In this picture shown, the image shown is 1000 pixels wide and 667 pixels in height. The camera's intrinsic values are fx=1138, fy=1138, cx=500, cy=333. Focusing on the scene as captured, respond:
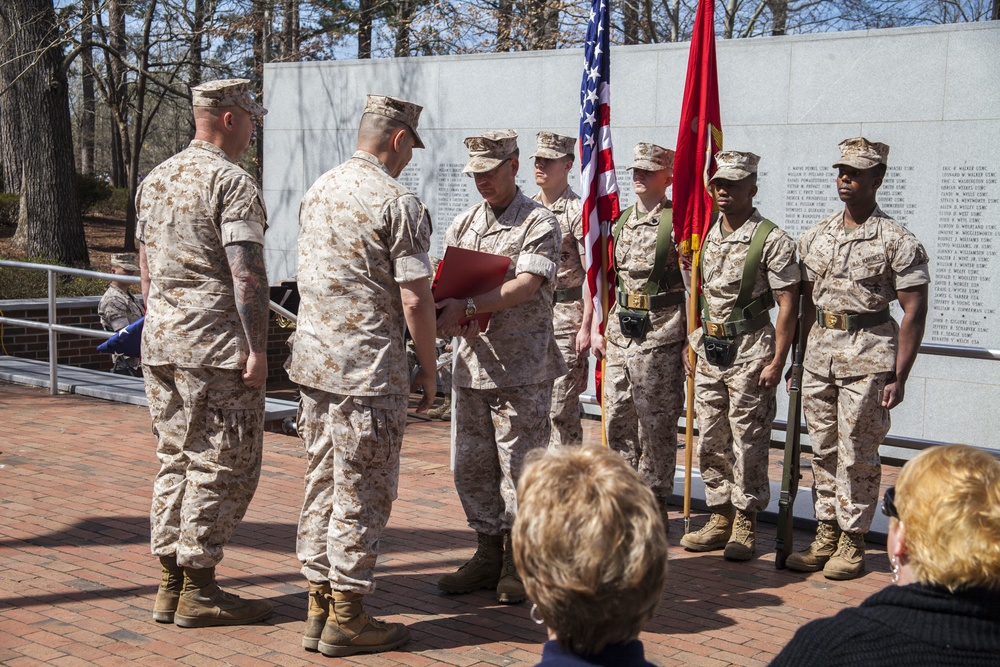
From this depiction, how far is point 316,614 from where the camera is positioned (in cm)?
453

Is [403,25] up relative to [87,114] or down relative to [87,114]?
up

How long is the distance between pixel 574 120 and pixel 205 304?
21.0ft

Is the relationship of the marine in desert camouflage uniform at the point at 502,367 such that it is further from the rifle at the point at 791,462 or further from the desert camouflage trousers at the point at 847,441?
the desert camouflage trousers at the point at 847,441

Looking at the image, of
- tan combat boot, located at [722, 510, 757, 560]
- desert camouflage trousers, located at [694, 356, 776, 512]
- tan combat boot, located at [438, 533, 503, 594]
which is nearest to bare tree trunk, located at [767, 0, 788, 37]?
desert camouflage trousers, located at [694, 356, 776, 512]

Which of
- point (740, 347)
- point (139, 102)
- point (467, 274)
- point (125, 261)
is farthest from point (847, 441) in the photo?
point (139, 102)

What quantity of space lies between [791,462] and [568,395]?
1.32m

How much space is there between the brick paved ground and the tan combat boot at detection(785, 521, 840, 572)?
7cm

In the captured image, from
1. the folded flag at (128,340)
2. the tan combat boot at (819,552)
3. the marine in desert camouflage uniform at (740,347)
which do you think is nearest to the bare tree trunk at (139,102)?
the folded flag at (128,340)

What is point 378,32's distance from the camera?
26.5m

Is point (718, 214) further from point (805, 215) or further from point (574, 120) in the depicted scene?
point (574, 120)

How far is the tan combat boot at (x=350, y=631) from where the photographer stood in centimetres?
441

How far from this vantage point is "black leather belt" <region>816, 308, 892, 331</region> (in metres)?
5.66

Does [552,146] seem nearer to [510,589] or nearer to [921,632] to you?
[510,589]

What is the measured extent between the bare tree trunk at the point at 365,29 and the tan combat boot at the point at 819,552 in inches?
745
